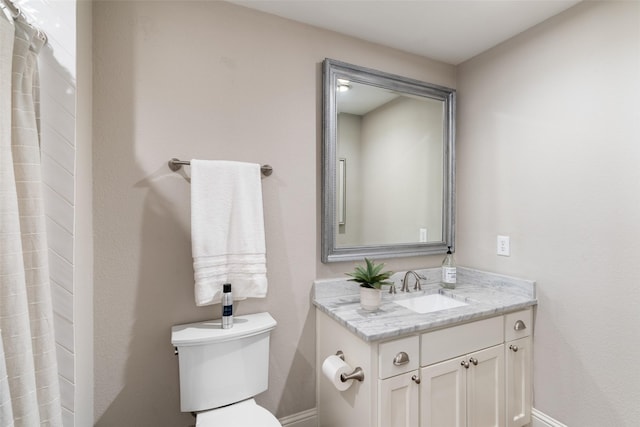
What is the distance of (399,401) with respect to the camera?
1.29 m

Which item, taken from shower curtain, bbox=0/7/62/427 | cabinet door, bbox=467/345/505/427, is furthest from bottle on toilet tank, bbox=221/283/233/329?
cabinet door, bbox=467/345/505/427

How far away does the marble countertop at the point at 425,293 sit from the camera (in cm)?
131

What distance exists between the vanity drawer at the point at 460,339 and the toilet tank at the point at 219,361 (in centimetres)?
73

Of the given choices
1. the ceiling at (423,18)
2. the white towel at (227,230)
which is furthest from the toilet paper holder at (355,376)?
the ceiling at (423,18)

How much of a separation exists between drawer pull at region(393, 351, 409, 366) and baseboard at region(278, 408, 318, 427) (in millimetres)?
728

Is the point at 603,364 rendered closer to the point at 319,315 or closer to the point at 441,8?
the point at 319,315

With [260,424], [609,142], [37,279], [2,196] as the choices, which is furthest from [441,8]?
[260,424]

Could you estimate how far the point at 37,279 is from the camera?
814 mm

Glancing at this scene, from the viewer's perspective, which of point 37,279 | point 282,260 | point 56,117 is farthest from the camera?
point 282,260

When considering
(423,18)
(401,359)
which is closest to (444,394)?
(401,359)

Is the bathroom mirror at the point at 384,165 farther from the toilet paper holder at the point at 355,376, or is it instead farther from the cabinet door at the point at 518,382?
the cabinet door at the point at 518,382

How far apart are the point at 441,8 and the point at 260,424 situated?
84.3 inches

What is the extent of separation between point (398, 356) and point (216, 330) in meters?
0.81

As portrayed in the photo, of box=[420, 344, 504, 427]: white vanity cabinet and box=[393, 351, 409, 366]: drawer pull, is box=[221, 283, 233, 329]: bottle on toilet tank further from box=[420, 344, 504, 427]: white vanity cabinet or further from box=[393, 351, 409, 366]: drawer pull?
box=[420, 344, 504, 427]: white vanity cabinet
